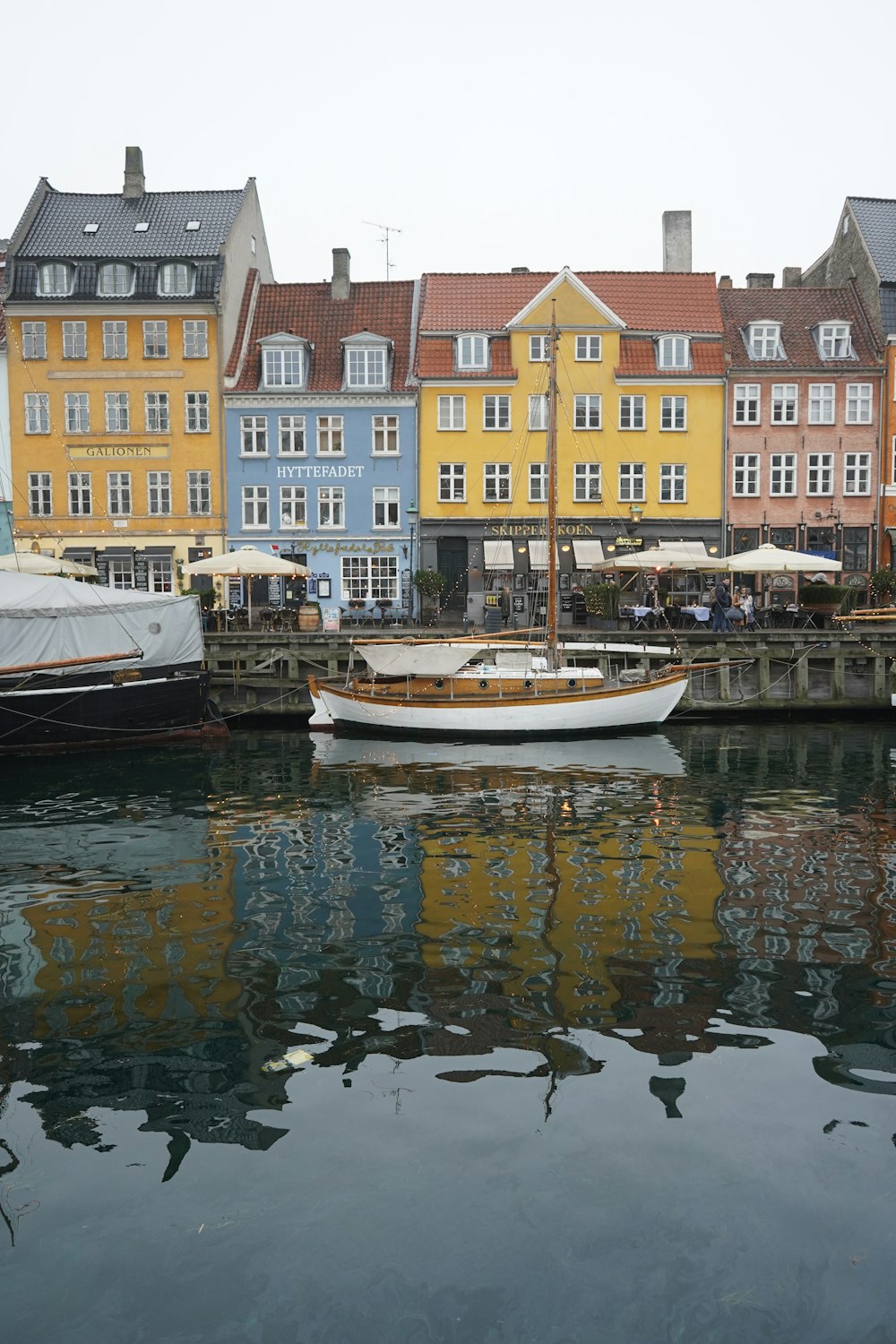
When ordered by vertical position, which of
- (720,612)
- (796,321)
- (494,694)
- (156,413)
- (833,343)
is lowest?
(494,694)

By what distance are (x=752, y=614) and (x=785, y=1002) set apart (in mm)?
29221

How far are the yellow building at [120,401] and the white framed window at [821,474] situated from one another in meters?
24.3

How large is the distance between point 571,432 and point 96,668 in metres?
24.5

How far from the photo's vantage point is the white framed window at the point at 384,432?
4550cm

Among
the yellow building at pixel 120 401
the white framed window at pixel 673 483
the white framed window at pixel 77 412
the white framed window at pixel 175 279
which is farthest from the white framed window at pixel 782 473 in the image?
the white framed window at pixel 77 412

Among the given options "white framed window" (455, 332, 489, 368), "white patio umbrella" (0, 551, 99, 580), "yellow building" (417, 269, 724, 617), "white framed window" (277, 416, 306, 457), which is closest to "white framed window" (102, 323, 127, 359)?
"white framed window" (277, 416, 306, 457)

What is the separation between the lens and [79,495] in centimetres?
4547

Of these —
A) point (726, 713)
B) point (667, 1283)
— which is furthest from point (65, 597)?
point (667, 1283)

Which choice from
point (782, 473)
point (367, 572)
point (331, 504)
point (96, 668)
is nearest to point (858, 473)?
point (782, 473)

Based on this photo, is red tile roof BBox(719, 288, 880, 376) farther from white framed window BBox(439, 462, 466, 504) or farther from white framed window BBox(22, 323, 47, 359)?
white framed window BBox(22, 323, 47, 359)

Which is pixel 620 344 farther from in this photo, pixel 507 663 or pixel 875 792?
pixel 875 792

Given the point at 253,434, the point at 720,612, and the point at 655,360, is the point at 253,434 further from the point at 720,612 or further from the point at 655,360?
the point at 720,612

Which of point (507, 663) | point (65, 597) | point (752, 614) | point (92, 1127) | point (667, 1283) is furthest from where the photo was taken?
point (752, 614)

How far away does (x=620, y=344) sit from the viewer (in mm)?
45625
